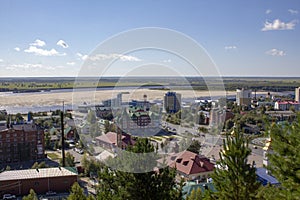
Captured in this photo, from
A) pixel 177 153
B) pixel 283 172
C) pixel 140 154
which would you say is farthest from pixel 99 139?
pixel 283 172

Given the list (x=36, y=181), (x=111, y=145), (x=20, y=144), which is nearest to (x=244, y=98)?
(x=111, y=145)

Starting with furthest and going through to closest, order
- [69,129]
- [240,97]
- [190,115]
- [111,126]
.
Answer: [240,97]
[69,129]
[111,126]
[190,115]

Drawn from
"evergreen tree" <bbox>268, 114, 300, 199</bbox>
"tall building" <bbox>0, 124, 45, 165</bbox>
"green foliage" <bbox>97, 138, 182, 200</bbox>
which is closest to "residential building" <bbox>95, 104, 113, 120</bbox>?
"tall building" <bbox>0, 124, 45, 165</bbox>

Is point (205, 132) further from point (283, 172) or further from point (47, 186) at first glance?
point (283, 172)

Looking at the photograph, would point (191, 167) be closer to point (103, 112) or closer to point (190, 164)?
point (190, 164)

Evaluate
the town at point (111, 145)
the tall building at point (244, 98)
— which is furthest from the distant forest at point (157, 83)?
the tall building at point (244, 98)

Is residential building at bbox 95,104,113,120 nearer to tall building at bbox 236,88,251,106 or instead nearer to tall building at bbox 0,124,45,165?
tall building at bbox 0,124,45,165
